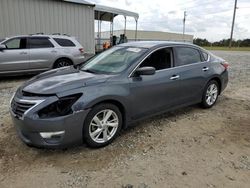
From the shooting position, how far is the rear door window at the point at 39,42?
29.6 feet

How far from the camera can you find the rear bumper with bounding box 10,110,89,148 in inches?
124

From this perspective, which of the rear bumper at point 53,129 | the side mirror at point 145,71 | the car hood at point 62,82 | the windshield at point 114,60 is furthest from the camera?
the windshield at point 114,60

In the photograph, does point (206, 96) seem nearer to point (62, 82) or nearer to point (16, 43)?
point (62, 82)

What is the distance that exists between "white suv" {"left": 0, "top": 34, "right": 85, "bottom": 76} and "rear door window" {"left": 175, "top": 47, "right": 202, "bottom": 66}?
5.65 m

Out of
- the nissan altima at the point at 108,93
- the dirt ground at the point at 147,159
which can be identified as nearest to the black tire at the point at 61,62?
the dirt ground at the point at 147,159

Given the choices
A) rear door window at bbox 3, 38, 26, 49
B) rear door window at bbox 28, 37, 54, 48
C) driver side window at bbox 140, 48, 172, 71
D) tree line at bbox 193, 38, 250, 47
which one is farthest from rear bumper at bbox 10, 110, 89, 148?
tree line at bbox 193, 38, 250, 47

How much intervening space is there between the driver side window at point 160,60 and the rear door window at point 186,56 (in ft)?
0.67

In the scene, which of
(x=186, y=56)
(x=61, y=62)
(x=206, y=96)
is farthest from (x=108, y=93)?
(x=61, y=62)

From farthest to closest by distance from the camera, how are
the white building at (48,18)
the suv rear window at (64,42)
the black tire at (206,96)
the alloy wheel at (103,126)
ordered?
1. the white building at (48,18)
2. the suv rear window at (64,42)
3. the black tire at (206,96)
4. the alloy wheel at (103,126)

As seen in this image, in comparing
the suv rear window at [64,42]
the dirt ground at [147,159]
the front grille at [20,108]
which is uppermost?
the suv rear window at [64,42]

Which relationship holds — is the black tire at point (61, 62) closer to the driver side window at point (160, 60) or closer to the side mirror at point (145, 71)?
the driver side window at point (160, 60)

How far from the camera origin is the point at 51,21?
1321 cm

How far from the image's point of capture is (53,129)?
3158 millimetres

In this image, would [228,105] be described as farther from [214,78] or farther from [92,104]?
[92,104]
